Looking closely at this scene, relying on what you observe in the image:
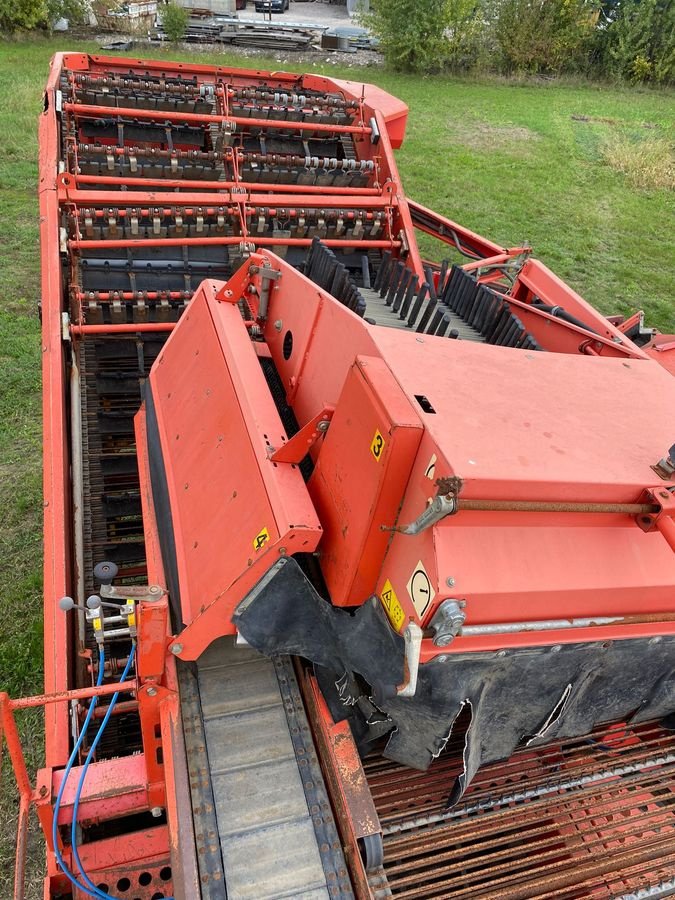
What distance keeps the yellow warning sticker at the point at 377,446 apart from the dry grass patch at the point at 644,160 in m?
13.9

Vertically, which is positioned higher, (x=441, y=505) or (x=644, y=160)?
(x=441, y=505)

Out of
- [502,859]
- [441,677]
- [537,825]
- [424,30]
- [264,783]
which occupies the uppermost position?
[424,30]

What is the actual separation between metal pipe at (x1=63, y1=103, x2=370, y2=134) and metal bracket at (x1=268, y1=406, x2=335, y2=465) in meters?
4.00

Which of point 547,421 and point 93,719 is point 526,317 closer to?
point 547,421

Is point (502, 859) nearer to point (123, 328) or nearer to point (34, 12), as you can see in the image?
point (123, 328)

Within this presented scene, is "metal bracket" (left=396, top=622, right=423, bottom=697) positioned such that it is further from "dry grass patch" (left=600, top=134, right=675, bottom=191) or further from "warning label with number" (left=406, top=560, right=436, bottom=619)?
"dry grass patch" (left=600, top=134, right=675, bottom=191)

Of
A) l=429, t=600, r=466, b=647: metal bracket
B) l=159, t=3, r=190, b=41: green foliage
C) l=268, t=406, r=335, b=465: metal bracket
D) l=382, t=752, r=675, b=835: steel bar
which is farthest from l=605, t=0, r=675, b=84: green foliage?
l=429, t=600, r=466, b=647: metal bracket

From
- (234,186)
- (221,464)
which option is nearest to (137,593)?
(221,464)

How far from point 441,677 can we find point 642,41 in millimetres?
24270

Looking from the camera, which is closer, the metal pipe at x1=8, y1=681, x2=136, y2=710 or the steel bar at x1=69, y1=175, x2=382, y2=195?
the metal pipe at x1=8, y1=681, x2=136, y2=710

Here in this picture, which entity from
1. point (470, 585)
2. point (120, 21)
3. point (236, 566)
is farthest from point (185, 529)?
point (120, 21)

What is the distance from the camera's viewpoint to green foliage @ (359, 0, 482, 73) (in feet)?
58.6

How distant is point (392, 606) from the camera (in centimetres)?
224

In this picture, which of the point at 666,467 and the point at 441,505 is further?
the point at 666,467
